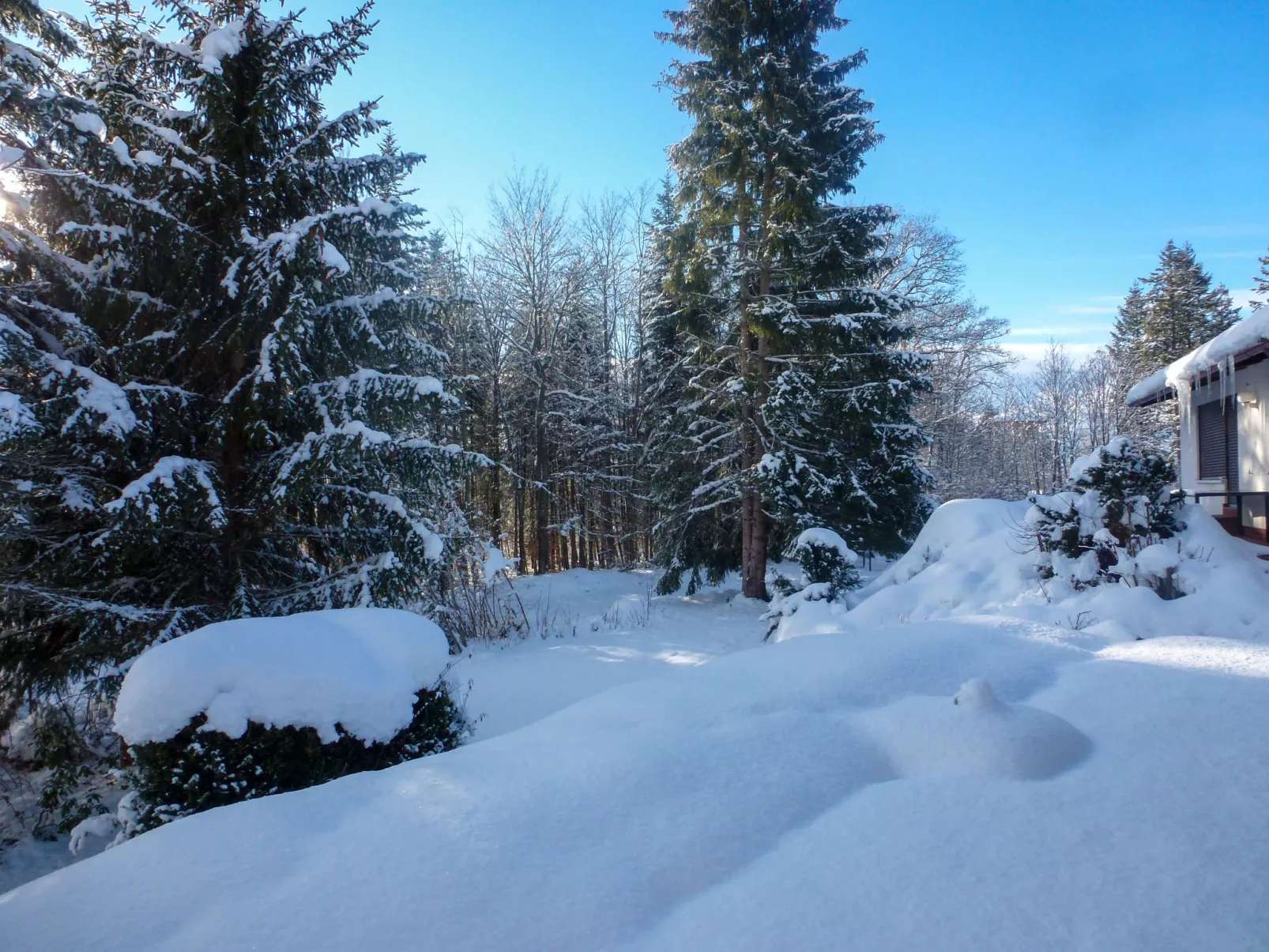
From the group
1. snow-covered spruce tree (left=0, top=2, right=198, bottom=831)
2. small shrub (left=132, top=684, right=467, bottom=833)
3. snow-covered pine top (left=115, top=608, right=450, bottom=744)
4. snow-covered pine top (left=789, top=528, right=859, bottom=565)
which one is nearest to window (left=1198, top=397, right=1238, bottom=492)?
snow-covered pine top (left=789, top=528, right=859, bottom=565)

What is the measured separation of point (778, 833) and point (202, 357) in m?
7.56

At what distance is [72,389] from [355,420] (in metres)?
2.38

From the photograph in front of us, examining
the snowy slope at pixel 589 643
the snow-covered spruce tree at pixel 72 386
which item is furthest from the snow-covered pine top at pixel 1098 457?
the snow-covered spruce tree at pixel 72 386

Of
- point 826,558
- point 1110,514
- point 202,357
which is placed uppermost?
point 202,357

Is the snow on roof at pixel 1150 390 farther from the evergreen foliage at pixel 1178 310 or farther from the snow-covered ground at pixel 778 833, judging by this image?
the evergreen foliage at pixel 1178 310

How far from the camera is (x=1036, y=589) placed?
6.83 metres

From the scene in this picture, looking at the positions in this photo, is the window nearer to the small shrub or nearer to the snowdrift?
the snowdrift

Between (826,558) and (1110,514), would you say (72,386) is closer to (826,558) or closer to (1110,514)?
(826,558)

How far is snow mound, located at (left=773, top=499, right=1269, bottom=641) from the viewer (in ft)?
17.2

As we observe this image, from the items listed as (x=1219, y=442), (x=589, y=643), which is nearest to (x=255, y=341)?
(x=589, y=643)

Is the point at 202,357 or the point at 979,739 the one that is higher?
the point at 202,357

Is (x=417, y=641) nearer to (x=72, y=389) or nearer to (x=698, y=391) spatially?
(x=72, y=389)

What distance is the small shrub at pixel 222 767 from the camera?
11.0 ft

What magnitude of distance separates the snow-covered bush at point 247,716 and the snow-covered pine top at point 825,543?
7.16 metres
